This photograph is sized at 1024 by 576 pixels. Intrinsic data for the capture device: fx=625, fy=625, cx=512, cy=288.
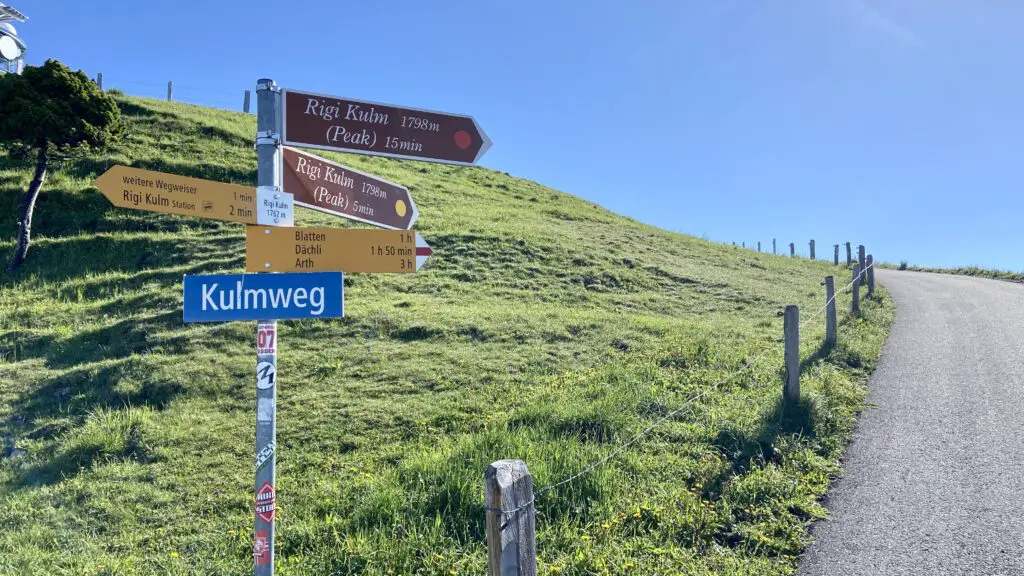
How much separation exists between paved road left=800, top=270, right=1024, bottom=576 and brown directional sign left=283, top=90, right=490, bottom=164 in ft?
13.2

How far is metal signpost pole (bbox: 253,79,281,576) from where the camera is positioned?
3561 mm

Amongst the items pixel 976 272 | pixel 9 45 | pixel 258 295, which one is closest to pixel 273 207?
pixel 258 295

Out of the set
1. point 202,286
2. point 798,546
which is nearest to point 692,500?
point 798,546

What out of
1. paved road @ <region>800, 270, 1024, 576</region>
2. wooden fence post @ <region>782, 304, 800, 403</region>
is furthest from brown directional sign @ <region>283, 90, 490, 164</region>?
wooden fence post @ <region>782, 304, 800, 403</region>

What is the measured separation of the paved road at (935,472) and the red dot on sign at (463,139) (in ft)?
13.1

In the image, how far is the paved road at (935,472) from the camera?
4.62 meters

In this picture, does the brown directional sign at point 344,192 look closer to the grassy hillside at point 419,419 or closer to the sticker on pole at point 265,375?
the sticker on pole at point 265,375

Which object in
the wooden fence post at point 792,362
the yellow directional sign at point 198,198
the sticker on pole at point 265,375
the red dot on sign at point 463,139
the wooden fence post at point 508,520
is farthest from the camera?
the wooden fence post at point 792,362

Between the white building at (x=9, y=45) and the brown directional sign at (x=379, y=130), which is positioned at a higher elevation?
the white building at (x=9, y=45)

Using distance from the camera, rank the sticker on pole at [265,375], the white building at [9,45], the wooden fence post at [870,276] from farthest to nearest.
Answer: the white building at [9,45] → the wooden fence post at [870,276] → the sticker on pole at [265,375]

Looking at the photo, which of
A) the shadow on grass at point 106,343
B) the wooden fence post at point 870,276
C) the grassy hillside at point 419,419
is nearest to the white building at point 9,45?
the grassy hillside at point 419,419

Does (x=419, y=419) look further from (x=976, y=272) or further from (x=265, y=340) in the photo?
(x=976, y=272)

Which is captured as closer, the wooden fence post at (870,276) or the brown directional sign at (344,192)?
the brown directional sign at (344,192)

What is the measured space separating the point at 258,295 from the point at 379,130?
1.46 metres
